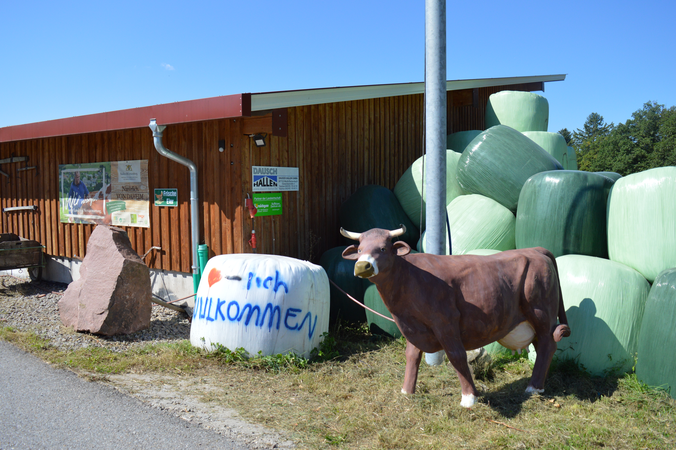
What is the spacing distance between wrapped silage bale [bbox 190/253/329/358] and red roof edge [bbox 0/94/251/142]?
5.77ft

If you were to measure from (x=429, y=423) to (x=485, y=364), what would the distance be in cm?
130

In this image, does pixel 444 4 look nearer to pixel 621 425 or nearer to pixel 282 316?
pixel 282 316

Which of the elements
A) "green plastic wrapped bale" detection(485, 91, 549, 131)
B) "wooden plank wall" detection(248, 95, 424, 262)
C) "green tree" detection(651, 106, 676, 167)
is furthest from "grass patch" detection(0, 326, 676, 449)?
"green tree" detection(651, 106, 676, 167)

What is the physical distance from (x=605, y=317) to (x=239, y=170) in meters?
4.48

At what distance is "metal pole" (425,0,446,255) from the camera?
4738 mm

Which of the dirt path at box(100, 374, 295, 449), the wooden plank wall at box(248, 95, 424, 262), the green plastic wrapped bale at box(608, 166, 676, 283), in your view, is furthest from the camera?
the wooden plank wall at box(248, 95, 424, 262)

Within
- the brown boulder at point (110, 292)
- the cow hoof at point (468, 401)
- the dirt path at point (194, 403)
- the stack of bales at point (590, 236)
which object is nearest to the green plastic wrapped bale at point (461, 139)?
the stack of bales at point (590, 236)

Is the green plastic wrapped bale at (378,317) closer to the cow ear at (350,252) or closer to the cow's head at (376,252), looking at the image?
the cow ear at (350,252)

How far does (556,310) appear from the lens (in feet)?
13.8

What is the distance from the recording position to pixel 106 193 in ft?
27.2

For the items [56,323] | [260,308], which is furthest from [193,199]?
[56,323]

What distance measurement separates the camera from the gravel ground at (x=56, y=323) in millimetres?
5930

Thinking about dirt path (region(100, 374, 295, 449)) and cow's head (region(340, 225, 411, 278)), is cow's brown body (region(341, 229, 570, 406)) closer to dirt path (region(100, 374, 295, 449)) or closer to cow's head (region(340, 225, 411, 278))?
cow's head (region(340, 225, 411, 278))

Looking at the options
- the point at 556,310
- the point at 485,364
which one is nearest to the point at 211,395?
the point at 485,364
